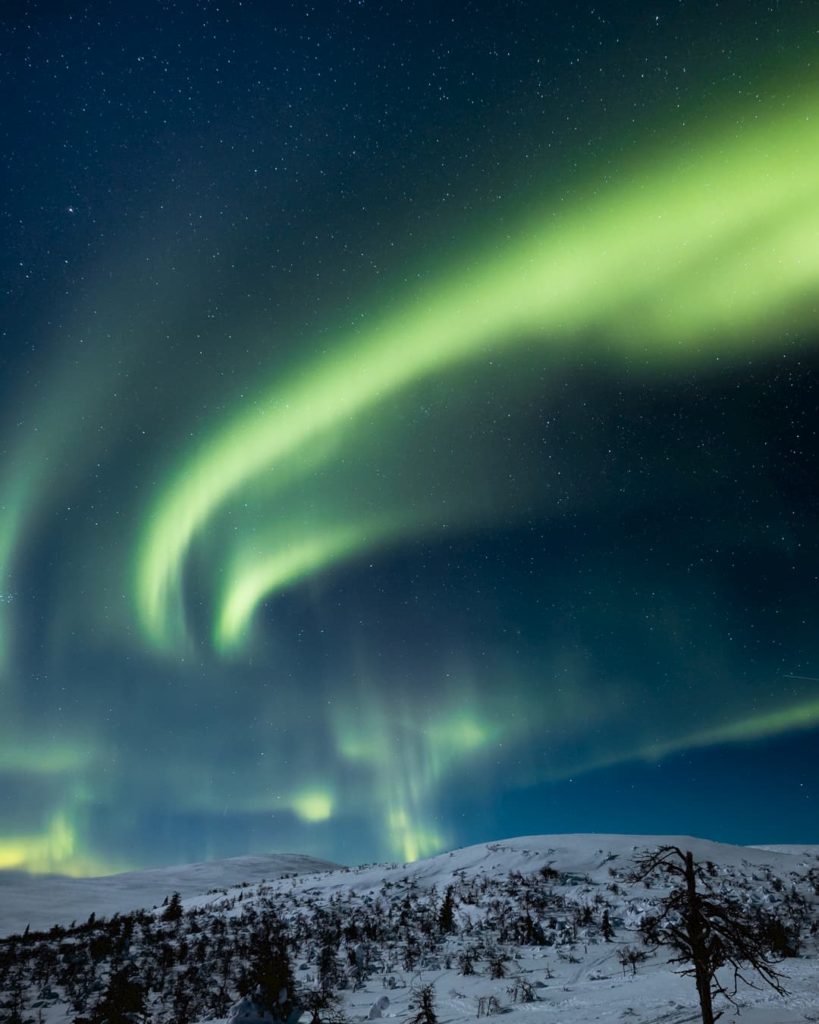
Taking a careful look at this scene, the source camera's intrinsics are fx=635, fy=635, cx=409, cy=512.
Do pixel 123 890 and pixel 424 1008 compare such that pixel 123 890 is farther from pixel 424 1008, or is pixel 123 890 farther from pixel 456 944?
pixel 424 1008

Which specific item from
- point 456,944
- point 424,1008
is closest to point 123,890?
point 456,944

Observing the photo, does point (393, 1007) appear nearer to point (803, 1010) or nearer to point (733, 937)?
point (803, 1010)

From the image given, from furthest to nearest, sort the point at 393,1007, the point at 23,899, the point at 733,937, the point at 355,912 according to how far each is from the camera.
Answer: the point at 23,899, the point at 355,912, the point at 393,1007, the point at 733,937

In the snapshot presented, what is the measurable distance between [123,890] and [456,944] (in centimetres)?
7315

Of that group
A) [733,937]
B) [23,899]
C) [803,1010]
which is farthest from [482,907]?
[23,899]

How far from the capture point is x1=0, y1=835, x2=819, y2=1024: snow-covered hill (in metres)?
25.0

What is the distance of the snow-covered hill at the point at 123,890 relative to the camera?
72350 mm

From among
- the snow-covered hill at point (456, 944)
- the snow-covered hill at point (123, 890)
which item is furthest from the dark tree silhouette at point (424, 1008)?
the snow-covered hill at point (123, 890)

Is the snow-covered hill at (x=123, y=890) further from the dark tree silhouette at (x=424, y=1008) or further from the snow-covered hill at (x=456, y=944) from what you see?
the dark tree silhouette at (x=424, y=1008)

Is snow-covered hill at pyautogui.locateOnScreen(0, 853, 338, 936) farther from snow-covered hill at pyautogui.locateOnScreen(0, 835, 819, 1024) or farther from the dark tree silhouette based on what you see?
the dark tree silhouette

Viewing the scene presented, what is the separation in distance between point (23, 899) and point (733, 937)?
10406cm

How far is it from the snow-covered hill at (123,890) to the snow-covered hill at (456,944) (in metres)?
6.07

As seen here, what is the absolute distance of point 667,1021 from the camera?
63.8ft

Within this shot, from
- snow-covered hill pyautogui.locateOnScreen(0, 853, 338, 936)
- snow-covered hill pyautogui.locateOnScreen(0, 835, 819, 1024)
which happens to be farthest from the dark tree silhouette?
snow-covered hill pyautogui.locateOnScreen(0, 853, 338, 936)
